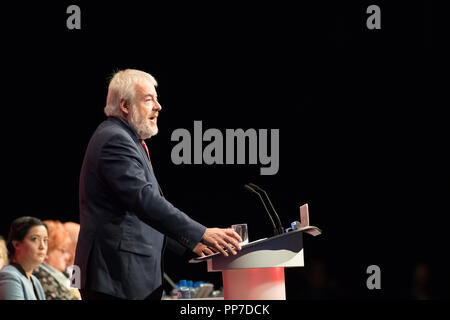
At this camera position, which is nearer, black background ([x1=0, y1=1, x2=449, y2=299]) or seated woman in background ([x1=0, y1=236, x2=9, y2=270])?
seated woman in background ([x1=0, y1=236, x2=9, y2=270])

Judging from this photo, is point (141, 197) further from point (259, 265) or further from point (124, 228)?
point (259, 265)

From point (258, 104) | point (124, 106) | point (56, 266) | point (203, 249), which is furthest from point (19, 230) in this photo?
point (258, 104)

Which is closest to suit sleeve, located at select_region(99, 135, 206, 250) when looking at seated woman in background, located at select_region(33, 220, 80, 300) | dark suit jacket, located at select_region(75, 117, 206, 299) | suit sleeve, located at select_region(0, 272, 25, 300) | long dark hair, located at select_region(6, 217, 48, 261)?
dark suit jacket, located at select_region(75, 117, 206, 299)

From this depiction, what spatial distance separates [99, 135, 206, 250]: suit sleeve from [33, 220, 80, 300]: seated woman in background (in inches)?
105

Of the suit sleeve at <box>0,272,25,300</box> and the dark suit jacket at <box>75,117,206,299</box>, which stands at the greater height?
the dark suit jacket at <box>75,117,206,299</box>

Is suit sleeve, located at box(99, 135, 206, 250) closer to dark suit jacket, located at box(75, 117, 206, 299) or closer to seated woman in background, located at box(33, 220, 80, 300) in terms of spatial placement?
dark suit jacket, located at box(75, 117, 206, 299)

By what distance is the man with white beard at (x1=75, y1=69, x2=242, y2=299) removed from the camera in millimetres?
2342

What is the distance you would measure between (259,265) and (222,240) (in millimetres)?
173

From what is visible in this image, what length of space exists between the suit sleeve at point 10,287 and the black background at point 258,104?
6.63ft

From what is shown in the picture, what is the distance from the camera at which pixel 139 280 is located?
2363 mm

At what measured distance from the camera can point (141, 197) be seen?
2330mm

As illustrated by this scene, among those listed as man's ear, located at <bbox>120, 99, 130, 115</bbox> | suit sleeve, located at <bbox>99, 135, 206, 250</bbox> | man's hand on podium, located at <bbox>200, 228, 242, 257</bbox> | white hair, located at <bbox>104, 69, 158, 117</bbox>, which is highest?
white hair, located at <bbox>104, 69, 158, 117</bbox>

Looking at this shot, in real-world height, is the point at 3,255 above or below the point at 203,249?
below
